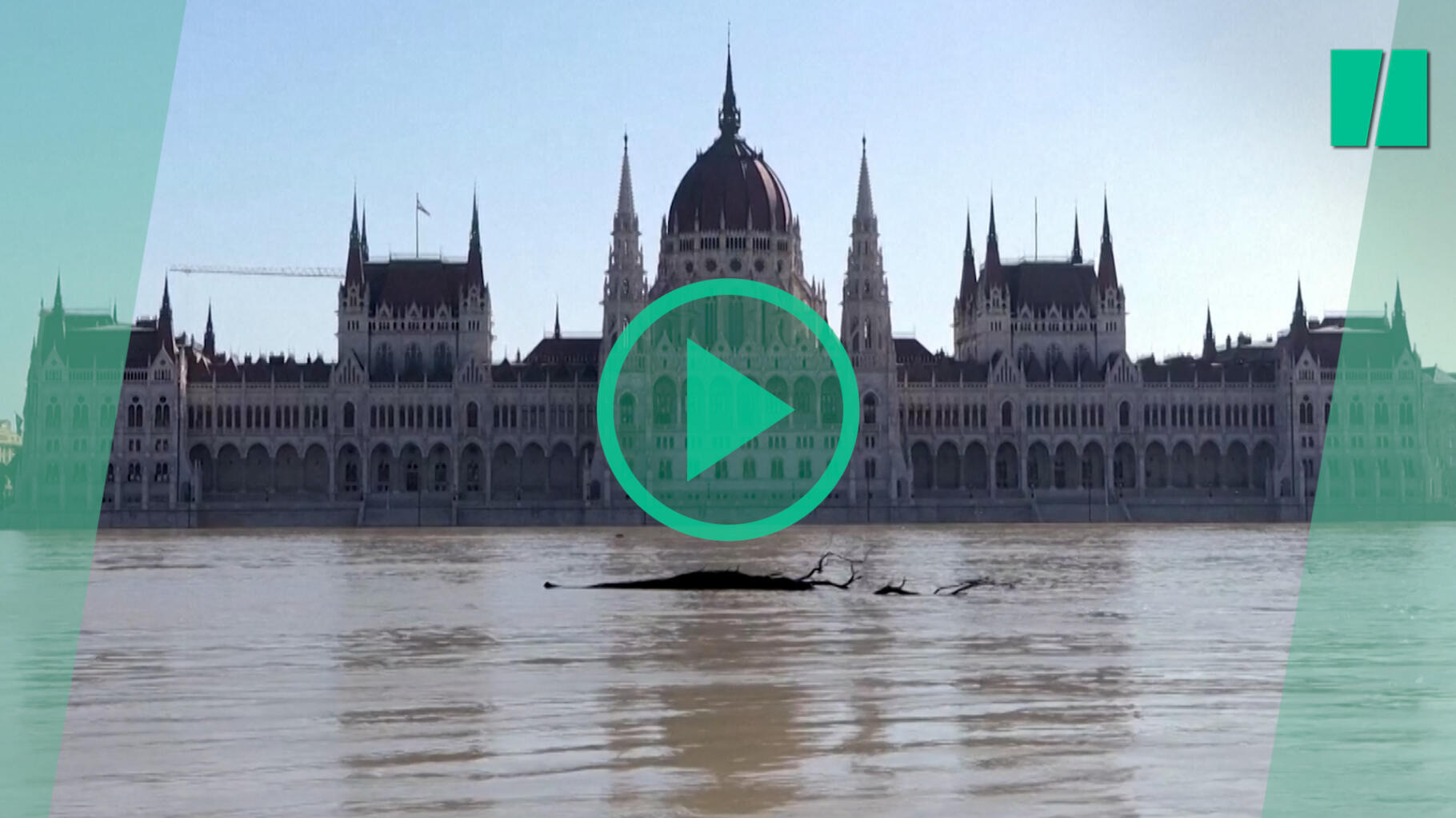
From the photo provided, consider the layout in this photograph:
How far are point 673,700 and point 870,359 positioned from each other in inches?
4434

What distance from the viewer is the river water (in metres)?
17.2

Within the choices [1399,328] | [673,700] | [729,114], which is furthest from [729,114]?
[673,700]

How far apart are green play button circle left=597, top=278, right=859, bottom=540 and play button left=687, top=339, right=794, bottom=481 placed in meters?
0.07

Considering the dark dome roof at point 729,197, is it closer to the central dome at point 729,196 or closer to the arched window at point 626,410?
the central dome at point 729,196

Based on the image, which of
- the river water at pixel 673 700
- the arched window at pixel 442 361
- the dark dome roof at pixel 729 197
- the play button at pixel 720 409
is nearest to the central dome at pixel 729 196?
the dark dome roof at pixel 729 197

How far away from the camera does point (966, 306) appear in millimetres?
154000

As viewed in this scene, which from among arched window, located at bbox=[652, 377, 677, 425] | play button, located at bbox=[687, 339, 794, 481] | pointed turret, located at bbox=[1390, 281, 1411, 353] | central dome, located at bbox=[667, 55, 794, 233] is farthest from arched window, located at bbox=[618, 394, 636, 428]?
pointed turret, located at bbox=[1390, 281, 1411, 353]

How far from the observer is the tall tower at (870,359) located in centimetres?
13000

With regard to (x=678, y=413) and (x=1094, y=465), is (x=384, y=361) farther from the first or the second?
(x=1094, y=465)

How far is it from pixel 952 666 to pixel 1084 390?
114283mm

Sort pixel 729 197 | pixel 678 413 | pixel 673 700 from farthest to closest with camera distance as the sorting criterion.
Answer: pixel 729 197 → pixel 678 413 → pixel 673 700

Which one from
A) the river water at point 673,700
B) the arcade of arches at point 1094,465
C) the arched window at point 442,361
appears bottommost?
the river water at point 673,700

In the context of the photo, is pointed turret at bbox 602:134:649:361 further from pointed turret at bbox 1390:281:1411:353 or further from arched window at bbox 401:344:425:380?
pointed turret at bbox 1390:281:1411:353

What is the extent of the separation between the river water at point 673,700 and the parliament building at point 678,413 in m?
85.9
